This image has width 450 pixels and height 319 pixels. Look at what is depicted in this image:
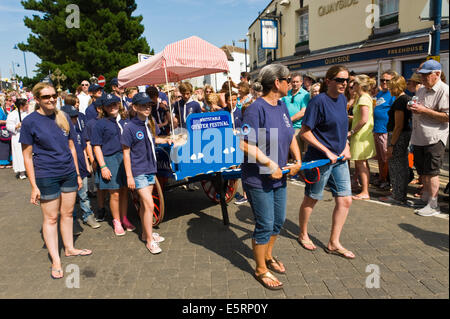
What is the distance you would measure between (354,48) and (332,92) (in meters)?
13.2

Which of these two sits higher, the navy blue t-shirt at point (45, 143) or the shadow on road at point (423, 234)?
the navy blue t-shirt at point (45, 143)

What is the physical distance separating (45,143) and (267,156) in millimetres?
2154

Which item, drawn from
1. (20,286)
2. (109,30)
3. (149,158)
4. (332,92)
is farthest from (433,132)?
(109,30)

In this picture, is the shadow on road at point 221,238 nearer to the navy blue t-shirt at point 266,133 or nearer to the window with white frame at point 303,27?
the navy blue t-shirt at point 266,133

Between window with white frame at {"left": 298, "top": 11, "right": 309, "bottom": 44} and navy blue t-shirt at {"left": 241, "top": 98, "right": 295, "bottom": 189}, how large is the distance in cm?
1821

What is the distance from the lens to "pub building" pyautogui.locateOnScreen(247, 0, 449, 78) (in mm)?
12250

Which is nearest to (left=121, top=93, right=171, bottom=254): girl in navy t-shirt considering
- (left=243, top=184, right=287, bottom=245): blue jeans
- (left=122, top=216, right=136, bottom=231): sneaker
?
(left=122, top=216, right=136, bottom=231): sneaker

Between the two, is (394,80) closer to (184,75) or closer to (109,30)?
(184,75)

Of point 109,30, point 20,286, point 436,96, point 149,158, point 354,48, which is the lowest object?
point 20,286

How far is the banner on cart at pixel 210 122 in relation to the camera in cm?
444

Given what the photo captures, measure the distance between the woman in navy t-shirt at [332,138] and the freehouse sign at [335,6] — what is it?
13.6m

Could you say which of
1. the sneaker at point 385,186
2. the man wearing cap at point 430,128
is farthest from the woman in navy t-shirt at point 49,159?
the sneaker at point 385,186

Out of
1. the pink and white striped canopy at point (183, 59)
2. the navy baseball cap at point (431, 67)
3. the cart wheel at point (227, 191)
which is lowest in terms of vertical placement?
the cart wheel at point (227, 191)

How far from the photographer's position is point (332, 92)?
3445 millimetres
